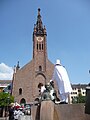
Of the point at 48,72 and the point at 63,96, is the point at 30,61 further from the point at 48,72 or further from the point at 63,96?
the point at 63,96

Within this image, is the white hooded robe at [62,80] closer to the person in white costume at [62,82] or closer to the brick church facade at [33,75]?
the person in white costume at [62,82]

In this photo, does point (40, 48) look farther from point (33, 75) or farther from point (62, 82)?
point (62, 82)

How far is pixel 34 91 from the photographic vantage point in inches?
2325

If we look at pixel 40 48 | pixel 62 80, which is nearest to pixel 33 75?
pixel 40 48

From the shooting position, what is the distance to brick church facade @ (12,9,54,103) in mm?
59031

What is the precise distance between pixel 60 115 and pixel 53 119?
1.04ft

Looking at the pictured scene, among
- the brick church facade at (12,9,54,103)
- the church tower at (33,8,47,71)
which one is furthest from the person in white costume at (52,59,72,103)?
the church tower at (33,8,47,71)

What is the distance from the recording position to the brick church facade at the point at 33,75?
5903 cm

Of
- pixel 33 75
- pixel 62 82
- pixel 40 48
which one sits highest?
pixel 40 48

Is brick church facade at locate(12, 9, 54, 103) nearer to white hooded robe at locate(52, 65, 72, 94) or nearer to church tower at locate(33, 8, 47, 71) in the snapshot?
church tower at locate(33, 8, 47, 71)

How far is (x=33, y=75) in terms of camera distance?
60406 millimetres

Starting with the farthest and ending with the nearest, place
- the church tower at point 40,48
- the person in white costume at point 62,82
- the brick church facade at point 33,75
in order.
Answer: the church tower at point 40,48
the brick church facade at point 33,75
the person in white costume at point 62,82

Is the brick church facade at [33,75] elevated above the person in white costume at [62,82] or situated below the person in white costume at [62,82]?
above

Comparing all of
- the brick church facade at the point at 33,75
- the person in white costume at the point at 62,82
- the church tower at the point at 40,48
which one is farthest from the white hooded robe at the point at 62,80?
the church tower at the point at 40,48
